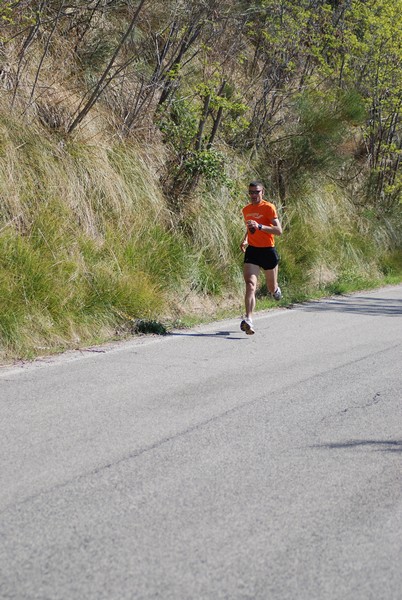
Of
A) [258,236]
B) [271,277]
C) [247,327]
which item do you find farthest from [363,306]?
[247,327]

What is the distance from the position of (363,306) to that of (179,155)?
13.3 feet

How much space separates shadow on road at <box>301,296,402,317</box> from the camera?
13891 mm

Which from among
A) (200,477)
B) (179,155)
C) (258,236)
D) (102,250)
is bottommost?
(200,477)

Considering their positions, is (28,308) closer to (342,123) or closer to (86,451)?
(86,451)

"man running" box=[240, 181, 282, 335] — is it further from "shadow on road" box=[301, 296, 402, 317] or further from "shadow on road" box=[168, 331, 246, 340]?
"shadow on road" box=[301, 296, 402, 317]

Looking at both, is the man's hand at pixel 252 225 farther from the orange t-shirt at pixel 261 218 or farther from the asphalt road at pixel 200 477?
the asphalt road at pixel 200 477

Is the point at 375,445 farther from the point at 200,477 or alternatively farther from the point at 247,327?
the point at 247,327

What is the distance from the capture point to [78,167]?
1283 centimetres

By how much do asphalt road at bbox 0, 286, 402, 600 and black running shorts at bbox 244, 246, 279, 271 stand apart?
2400 millimetres

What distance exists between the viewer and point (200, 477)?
210 inches

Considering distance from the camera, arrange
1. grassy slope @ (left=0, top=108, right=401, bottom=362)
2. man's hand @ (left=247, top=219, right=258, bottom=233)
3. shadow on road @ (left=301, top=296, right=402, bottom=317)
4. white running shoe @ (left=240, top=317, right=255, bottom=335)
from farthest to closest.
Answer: shadow on road @ (left=301, top=296, right=402, bottom=317) → man's hand @ (left=247, top=219, right=258, bottom=233) → white running shoe @ (left=240, top=317, right=255, bottom=335) → grassy slope @ (left=0, top=108, right=401, bottom=362)

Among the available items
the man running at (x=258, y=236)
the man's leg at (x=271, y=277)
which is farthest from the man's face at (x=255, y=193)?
the man's leg at (x=271, y=277)

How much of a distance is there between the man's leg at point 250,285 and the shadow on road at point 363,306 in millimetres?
2545

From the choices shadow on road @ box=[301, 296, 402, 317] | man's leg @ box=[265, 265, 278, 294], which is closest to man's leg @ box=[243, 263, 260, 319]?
man's leg @ box=[265, 265, 278, 294]
